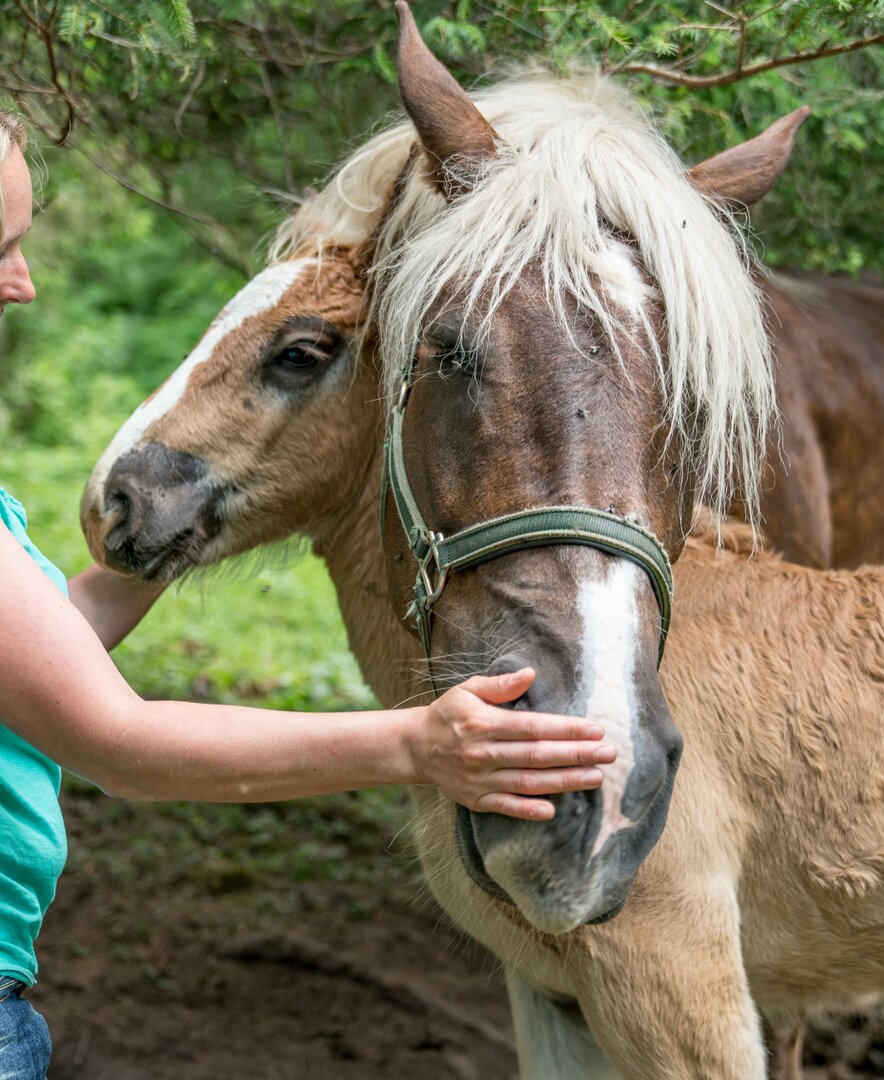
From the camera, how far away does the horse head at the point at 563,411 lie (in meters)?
1.58

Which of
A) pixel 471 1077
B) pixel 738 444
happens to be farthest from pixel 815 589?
pixel 471 1077

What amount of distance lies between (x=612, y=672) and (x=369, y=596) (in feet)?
3.81

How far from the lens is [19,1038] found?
171 cm

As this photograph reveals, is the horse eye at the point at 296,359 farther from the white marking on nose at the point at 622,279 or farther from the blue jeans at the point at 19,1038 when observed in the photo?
the blue jeans at the point at 19,1038

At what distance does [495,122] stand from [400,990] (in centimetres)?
286

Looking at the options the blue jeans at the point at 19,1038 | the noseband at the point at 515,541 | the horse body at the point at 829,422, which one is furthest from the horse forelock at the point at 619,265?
the horse body at the point at 829,422

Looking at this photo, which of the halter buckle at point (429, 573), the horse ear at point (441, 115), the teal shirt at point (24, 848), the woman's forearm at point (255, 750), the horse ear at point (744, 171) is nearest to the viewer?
the woman's forearm at point (255, 750)

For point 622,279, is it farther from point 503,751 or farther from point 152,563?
point 152,563

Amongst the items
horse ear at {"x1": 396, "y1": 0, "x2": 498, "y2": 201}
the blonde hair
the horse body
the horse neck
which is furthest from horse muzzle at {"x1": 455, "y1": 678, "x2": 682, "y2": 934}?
the horse body

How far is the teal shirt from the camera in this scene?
5.60 feet

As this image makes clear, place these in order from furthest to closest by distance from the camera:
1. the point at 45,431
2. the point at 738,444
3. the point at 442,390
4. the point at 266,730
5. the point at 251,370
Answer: the point at 45,431 → the point at 251,370 → the point at 738,444 → the point at 442,390 → the point at 266,730

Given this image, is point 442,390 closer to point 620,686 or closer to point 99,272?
point 620,686

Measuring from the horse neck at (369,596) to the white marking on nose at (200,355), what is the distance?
17.4 inches

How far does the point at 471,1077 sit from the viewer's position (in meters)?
3.36
